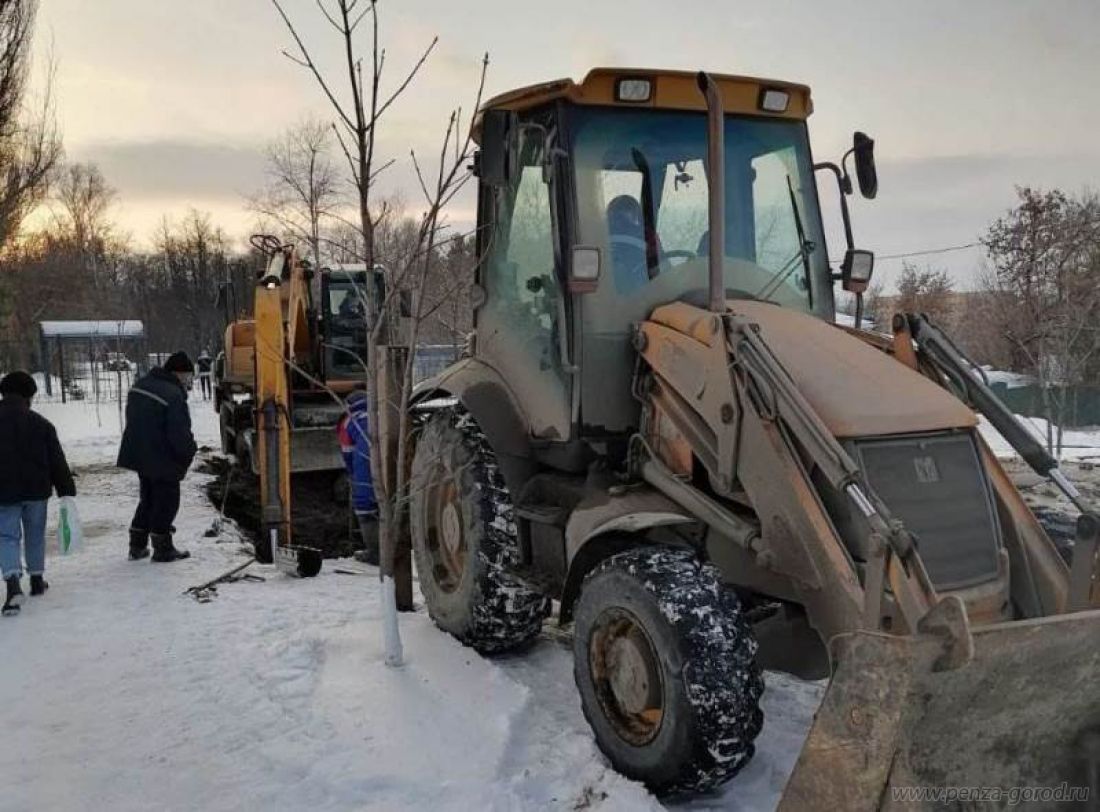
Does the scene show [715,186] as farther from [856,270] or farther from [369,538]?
[369,538]

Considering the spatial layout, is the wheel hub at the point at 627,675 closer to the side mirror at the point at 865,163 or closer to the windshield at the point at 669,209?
the windshield at the point at 669,209

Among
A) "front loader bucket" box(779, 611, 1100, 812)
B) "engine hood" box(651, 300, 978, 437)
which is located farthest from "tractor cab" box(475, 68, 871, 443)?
"front loader bucket" box(779, 611, 1100, 812)

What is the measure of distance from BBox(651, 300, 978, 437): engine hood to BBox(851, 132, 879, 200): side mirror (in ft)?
3.16

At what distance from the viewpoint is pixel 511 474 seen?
Answer: 512 cm

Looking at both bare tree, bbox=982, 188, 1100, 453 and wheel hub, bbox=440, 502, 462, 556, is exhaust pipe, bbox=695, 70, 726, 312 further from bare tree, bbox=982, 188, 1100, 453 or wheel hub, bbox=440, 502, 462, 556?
bare tree, bbox=982, 188, 1100, 453

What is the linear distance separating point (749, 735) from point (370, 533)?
568 centimetres

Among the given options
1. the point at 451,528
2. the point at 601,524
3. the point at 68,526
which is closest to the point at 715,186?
the point at 601,524

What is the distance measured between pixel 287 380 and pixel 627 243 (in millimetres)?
6561

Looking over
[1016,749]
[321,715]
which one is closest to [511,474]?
[321,715]

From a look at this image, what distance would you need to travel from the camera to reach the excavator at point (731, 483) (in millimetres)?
2805

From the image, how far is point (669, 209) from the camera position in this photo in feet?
14.8

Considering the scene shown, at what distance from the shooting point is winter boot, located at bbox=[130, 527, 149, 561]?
307 inches

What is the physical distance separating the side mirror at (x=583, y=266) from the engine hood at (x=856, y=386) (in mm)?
671

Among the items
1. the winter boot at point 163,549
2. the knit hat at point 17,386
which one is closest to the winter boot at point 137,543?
the winter boot at point 163,549
